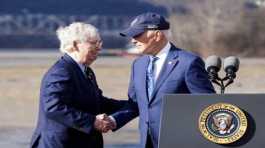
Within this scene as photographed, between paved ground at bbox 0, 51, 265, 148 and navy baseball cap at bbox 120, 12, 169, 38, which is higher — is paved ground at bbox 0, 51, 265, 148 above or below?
below

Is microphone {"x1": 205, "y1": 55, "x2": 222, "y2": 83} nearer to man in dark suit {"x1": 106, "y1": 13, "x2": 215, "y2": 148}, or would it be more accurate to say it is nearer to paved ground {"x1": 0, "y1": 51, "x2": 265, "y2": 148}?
man in dark suit {"x1": 106, "y1": 13, "x2": 215, "y2": 148}

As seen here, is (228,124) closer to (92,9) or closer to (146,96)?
(146,96)

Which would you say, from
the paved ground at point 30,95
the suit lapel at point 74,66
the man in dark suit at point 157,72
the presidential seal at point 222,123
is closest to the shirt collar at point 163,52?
the man in dark suit at point 157,72

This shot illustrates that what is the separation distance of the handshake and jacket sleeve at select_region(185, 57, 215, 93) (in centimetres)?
59

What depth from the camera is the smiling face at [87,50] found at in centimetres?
608

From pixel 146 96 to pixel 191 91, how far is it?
346 mm

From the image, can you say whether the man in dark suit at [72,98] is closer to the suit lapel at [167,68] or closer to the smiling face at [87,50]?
the smiling face at [87,50]

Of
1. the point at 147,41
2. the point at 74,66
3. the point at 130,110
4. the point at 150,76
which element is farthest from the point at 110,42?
the point at 74,66

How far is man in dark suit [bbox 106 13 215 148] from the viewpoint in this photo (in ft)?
20.4

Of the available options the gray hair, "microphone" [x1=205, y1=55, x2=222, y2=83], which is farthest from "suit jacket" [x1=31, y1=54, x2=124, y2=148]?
"microphone" [x1=205, y1=55, x2=222, y2=83]

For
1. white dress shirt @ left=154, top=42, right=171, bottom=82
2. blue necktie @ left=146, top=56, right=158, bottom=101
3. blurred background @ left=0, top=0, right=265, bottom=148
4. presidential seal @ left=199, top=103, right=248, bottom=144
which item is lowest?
blurred background @ left=0, top=0, right=265, bottom=148

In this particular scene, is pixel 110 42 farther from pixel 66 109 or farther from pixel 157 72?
pixel 66 109

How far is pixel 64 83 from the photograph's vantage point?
6074 mm

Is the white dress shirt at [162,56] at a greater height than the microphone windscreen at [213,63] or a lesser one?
greater
